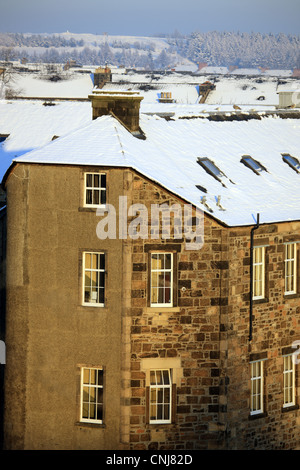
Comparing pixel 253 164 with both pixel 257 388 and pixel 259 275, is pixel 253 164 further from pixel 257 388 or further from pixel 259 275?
pixel 257 388

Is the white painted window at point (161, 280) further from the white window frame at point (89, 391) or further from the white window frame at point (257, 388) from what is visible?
the white window frame at point (257, 388)

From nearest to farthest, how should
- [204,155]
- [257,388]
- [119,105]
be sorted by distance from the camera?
[257,388] < [119,105] < [204,155]

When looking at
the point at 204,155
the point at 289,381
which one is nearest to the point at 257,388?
the point at 289,381

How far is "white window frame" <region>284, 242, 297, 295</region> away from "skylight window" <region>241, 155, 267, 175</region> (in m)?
4.22

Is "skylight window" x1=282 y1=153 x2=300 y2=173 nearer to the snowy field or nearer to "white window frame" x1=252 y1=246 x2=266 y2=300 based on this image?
the snowy field

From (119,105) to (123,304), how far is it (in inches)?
293

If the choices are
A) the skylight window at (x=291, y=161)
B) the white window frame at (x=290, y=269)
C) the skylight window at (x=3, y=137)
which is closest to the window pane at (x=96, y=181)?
the white window frame at (x=290, y=269)

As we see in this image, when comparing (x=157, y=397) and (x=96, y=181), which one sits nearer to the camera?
(x=96, y=181)

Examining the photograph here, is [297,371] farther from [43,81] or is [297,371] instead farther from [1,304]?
[43,81]

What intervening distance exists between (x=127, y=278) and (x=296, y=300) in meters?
6.92

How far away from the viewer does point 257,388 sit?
3684 centimetres

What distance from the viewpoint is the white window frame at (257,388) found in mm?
36594

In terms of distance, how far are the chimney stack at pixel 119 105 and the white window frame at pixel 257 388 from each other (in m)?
9.02
